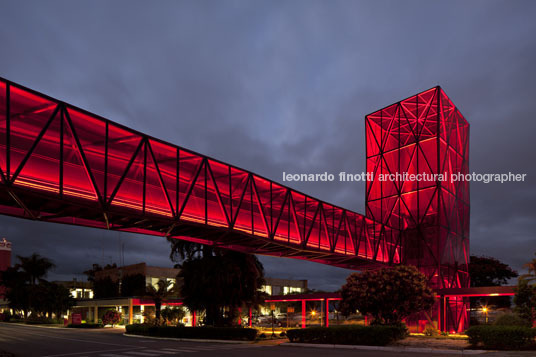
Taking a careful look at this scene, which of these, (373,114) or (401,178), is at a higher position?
(373,114)

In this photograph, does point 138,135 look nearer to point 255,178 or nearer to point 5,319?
point 255,178

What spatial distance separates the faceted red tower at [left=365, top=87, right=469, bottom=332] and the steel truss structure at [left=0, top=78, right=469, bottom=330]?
A: 0.42 feet

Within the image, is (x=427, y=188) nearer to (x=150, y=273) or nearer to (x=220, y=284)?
(x=220, y=284)

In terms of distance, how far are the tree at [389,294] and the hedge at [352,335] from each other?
2237 millimetres

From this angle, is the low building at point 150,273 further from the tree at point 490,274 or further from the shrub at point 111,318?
the tree at point 490,274

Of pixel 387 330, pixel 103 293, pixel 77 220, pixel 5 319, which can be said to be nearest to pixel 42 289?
pixel 103 293

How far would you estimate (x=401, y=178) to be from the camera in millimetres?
56562

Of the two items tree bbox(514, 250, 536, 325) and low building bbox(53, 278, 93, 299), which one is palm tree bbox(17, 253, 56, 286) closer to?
low building bbox(53, 278, 93, 299)

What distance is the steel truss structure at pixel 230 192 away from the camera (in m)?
22.7

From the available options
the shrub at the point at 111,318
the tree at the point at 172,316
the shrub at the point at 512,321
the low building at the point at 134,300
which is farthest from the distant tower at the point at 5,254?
the shrub at the point at 512,321

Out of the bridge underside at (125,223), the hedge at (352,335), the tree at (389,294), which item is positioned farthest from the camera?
the tree at (389,294)

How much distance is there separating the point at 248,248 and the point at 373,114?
3194cm

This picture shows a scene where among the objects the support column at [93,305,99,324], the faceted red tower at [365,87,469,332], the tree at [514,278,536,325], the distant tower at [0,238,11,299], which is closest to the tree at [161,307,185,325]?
the faceted red tower at [365,87,469,332]

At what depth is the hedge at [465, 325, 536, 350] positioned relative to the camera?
24550 mm
